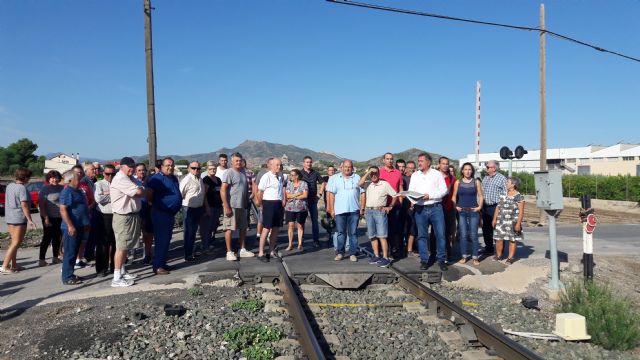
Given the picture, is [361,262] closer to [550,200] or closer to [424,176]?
[424,176]

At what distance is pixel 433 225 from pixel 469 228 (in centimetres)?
86

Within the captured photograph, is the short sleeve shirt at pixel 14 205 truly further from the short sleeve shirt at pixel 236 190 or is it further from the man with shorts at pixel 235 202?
the short sleeve shirt at pixel 236 190

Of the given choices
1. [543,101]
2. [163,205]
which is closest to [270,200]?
[163,205]

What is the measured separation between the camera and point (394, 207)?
8.70 m

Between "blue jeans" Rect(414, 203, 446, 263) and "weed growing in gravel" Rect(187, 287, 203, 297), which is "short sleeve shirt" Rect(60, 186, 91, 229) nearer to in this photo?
"weed growing in gravel" Rect(187, 287, 203, 297)

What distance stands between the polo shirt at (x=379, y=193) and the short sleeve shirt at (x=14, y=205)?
6052 millimetres

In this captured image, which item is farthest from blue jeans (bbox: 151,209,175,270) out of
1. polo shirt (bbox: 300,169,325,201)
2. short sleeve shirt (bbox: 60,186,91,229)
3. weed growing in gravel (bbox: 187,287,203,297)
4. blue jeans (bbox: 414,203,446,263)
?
blue jeans (bbox: 414,203,446,263)

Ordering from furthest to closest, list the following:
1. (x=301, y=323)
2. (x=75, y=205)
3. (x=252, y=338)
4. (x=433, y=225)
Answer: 1. (x=433, y=225)
2. (x=75, y=205)
3. (x=301, y=323)
4. (x=252, y=338)

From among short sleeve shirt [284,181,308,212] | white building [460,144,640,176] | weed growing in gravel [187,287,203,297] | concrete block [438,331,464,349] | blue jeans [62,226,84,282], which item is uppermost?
white building [460,144,640,176]

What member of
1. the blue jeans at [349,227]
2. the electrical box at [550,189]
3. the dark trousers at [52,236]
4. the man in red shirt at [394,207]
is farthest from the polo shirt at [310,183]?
the dark trousers at [52,236]

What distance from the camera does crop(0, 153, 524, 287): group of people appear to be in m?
7.23

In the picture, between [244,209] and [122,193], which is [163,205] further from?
[244,209]

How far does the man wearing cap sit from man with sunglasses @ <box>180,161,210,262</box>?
127cm

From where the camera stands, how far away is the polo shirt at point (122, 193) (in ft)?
22.1
